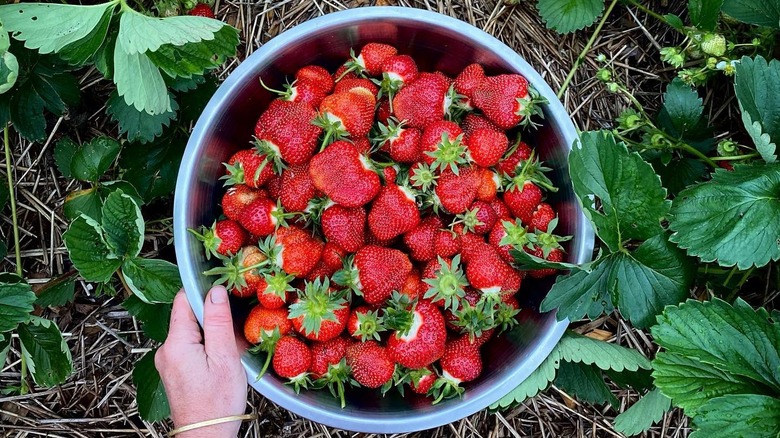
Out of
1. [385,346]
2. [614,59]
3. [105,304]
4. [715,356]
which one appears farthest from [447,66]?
[105,304]

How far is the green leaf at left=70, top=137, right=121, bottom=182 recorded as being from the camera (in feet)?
4.41

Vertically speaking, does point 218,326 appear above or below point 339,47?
below

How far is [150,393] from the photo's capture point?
1.38 meters

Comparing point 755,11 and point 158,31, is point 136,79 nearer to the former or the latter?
point 158,31

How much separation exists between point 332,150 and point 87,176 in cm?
57

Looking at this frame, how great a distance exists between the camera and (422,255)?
117 centimetres

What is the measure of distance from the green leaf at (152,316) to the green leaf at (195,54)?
0.48 m

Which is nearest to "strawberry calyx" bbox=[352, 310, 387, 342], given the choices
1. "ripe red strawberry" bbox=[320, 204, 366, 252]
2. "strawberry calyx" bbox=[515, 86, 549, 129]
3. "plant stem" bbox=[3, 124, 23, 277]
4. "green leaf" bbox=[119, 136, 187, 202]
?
"ripe red strawberry" bbox=[320, 204, 366, 252]

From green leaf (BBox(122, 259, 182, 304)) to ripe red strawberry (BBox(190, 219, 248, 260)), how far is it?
0.13 meters

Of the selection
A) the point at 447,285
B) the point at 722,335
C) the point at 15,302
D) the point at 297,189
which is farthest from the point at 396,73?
the point at 15,302

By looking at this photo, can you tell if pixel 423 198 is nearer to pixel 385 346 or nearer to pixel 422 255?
pixel 422 255

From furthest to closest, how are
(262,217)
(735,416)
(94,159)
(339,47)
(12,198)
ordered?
(12,198)
(94,159)
(339,47)
(262,217)
(735,416)

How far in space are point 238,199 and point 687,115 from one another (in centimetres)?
86

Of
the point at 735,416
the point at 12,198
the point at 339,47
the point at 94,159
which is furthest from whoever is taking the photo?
the point at 12,198
